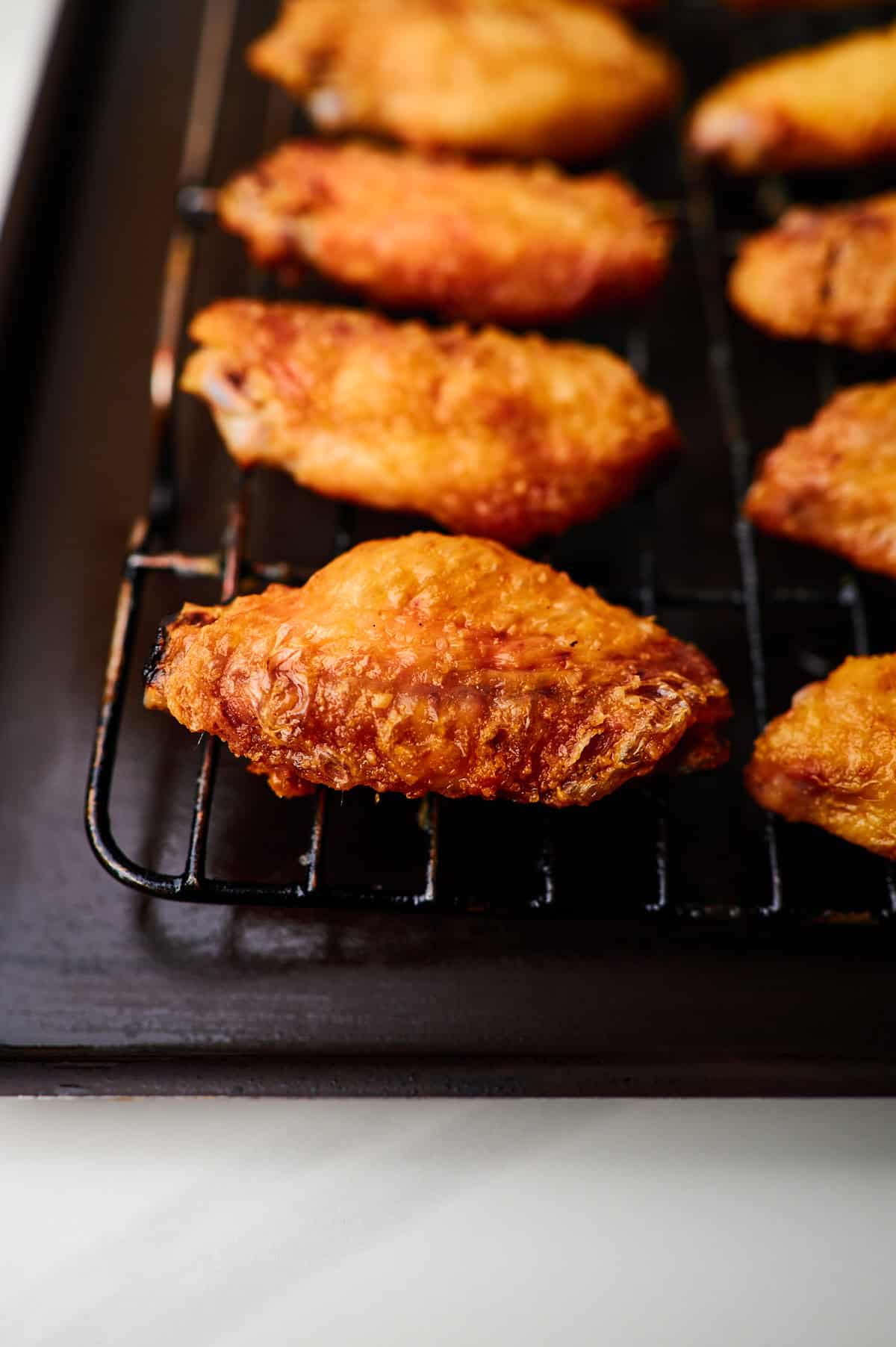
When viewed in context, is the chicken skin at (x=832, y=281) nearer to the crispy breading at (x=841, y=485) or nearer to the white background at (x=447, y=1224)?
the crispy breading at (x=841, y=485)

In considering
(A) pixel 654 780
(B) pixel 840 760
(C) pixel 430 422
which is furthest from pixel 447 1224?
(C) pixel 430 422

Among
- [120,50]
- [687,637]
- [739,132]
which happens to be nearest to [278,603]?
[687,637]

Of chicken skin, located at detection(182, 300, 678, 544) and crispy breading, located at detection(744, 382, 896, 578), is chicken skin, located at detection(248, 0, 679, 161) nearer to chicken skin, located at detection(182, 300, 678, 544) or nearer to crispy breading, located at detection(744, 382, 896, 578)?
chicken skin, located at detection(182, 300, 678, 544)

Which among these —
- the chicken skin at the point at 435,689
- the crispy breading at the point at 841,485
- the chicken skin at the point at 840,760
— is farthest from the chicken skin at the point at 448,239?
the chicken skin at the point at 840,760

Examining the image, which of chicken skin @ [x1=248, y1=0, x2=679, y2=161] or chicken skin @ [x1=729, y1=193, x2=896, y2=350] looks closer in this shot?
chicken skin @ [x1=729, y1=193, x2=896, y2=350]

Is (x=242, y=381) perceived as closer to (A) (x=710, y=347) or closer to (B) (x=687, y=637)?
(B) (x=687, y=637)

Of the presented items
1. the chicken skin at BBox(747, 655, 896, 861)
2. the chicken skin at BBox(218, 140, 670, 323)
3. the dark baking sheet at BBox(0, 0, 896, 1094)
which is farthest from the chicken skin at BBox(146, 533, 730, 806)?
the chicken skin at BBox(218, 140, 670, 323)
